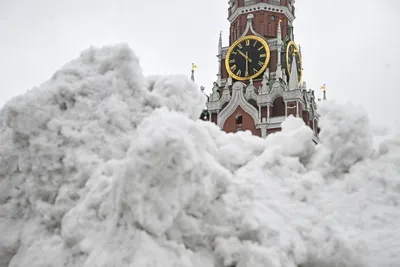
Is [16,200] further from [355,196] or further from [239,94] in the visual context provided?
[239,94]

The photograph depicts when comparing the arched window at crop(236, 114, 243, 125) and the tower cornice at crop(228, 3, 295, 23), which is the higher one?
the tower cornice at crop(228, 3, 295, 23)

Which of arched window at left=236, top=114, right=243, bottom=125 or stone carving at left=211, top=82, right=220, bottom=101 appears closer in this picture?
arched window at left=236, top=114, right=243, bottom=125

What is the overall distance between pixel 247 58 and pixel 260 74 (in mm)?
1489

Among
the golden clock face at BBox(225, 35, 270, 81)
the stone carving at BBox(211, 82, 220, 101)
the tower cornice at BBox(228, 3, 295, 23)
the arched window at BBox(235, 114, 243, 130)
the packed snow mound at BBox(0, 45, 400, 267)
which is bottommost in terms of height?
the packed snow mound at BBox(0, 45, 400, 267)

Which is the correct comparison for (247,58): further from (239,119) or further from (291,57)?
(239,119)

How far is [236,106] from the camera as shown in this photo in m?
29.3

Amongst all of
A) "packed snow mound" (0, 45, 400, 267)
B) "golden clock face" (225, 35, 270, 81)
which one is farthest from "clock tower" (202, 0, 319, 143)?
"packed snow mound" (0, 45, 400, 267)

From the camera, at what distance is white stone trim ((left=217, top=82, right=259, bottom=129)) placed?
95.0ft

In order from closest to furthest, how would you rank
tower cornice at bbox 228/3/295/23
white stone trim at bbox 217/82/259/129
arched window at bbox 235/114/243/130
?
white stone trim at bbox 217/82/259/129 → arched window at bbox 235/114/243/130 → tower cornice at bbox 228/3/295/23

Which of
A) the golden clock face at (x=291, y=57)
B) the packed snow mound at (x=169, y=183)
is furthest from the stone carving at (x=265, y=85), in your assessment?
the packed snow mound at (x=169, y=183)

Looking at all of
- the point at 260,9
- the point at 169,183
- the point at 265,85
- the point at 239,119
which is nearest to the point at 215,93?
the point at 239,119

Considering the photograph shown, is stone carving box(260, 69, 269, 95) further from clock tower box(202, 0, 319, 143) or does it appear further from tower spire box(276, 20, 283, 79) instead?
tower spire box(276, 20, 283, 79)

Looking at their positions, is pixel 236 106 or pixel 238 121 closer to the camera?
pixel 236 106

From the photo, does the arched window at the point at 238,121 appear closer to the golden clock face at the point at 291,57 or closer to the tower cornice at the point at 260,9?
the golden clock face at the point at 291,57
